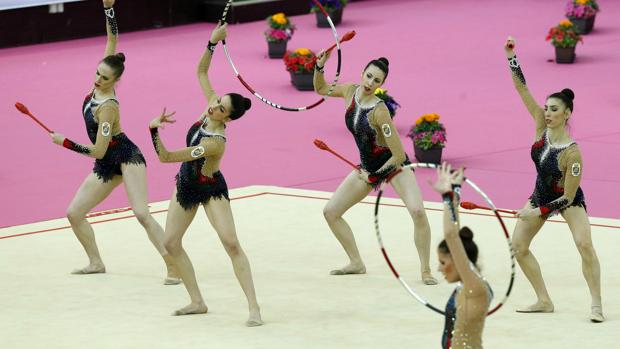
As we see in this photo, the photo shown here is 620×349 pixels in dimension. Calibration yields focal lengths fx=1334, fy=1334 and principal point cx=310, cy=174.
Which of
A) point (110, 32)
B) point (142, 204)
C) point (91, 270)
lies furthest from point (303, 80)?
point (142, 204)

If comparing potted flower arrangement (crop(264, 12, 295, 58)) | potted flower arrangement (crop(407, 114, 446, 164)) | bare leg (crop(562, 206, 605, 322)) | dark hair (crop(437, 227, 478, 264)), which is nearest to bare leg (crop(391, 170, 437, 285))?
bare leg (crop(562, 206, 605, 322))

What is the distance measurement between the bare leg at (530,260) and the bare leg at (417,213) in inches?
44.0

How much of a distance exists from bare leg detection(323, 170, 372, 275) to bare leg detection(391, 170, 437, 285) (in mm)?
317

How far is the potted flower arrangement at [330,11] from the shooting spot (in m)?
24.8

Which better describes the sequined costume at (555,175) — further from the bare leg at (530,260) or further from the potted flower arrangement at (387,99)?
the potted flower arrangement at (387,99)

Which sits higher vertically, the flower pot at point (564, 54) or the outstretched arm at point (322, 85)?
the outstretched arm at point (322, 85)

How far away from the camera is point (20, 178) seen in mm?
15773

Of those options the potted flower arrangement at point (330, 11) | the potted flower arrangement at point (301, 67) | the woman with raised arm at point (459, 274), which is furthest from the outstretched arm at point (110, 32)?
the potted flower arrangement at point (330, 11)

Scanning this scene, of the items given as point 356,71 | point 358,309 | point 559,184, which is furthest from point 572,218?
point 356,71

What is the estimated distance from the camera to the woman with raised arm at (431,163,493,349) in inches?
289

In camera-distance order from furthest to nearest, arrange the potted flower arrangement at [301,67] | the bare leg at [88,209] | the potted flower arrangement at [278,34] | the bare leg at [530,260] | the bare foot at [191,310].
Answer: the potted flower arrangement at [278,34], the potted flower arrangement at [301,67], the bare leg at [88,209], the bare foot at [191,310], the bare leg at [530,260]

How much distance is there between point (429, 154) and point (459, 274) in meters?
8.52

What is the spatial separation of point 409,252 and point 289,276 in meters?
1.31

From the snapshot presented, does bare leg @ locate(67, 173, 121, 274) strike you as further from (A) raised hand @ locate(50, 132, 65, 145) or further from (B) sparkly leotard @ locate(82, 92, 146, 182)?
(A) raised hand @ locate(50, 132, 65, 145)
